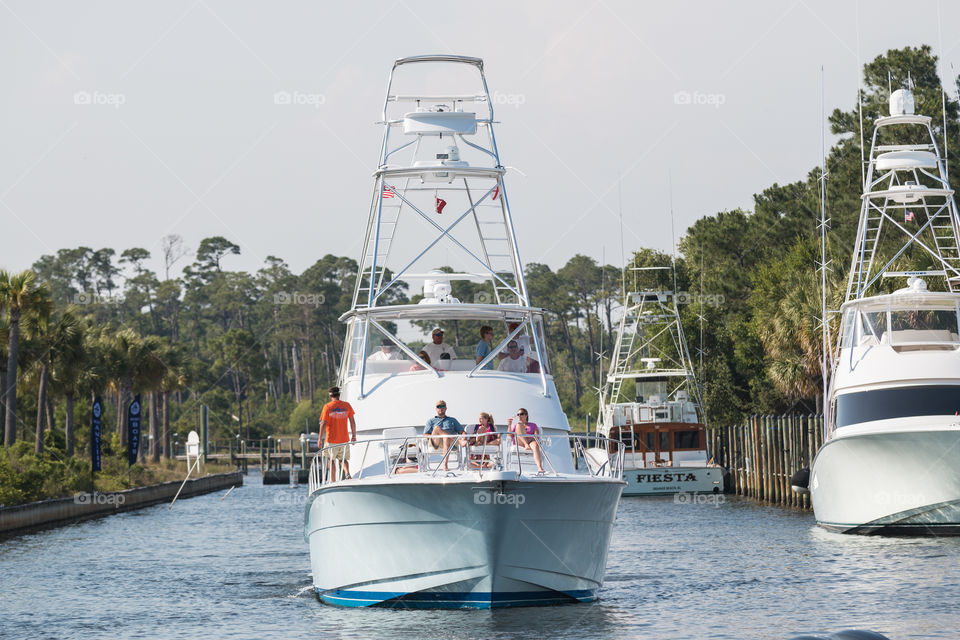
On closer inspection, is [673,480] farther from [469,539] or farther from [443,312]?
[469,539]

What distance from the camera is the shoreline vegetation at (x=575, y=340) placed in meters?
48.8

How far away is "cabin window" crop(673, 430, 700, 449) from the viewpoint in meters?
55.5

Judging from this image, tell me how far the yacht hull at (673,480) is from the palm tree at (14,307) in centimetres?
2351

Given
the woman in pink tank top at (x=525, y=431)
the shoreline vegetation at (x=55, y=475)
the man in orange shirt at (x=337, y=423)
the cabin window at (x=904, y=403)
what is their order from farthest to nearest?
the shoreline vegetation at (x=55, y=475), the cabin window at (x=904, y=403), the man in orange shirt at (x=337, y=423), the woman in pink tank top at (x=525, y=431)

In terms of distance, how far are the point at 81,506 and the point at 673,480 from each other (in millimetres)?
23125

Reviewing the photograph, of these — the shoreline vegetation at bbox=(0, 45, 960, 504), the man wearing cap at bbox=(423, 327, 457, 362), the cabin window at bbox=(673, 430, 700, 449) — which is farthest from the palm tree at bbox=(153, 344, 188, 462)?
the man wearing cap at bbox=(423, 327, 457, 362)

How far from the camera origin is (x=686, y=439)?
55625 millimetres

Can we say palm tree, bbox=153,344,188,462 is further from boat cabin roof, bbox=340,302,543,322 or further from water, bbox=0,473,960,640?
boat cabin roof, bbox=340,302,543,322

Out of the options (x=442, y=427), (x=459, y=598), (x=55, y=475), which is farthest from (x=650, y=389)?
(x=459, y=598)

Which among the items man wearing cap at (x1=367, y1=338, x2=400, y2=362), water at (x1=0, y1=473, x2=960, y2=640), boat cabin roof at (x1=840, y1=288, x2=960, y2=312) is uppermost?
boat cabin roof at (x1=840, y1=288, x2=960, y2=312)

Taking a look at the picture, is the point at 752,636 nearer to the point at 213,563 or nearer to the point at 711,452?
the point at 213,563

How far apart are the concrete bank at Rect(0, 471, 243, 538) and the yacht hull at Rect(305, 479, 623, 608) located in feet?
70.0

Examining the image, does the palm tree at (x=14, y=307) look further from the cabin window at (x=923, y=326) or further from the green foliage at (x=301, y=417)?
the green foliage at (x=301, y=417)

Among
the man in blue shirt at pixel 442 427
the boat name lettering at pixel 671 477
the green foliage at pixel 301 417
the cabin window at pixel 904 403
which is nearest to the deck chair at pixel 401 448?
the man in blue shirt at pixel 442 427
